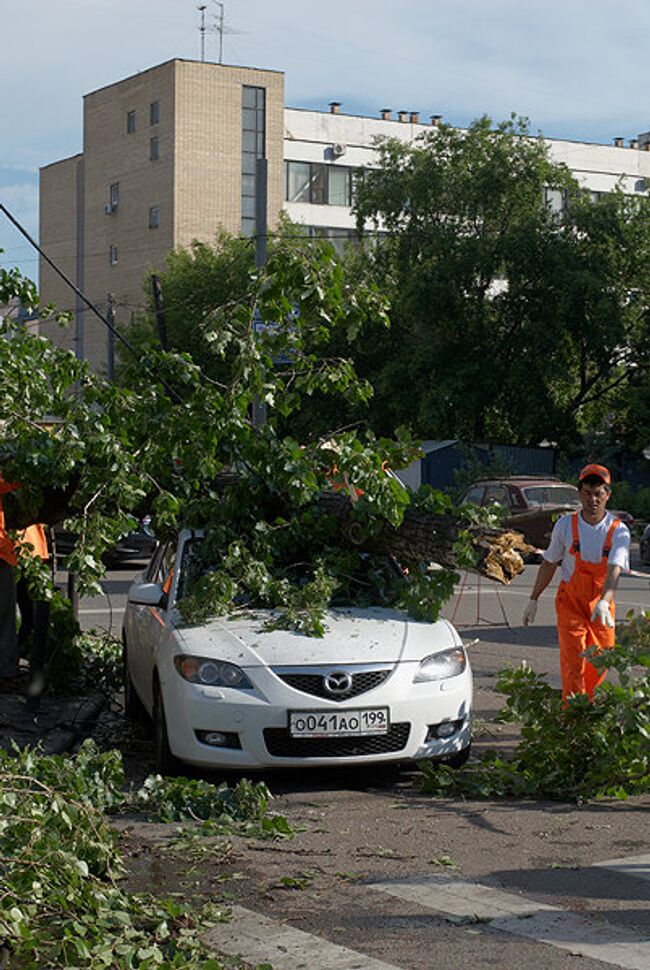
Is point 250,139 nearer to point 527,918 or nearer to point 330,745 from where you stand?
point 330,745

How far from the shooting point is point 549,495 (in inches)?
1196

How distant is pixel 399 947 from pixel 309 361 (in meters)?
5.10

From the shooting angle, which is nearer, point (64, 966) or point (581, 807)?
point (64, 966)

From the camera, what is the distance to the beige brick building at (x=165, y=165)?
63.2 meters

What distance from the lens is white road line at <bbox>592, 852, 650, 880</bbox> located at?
20.8ft

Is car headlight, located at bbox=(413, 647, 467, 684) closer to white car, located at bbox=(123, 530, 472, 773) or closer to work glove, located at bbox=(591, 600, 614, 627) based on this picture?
white car, located at bbox=(123, 530, 472, 773)

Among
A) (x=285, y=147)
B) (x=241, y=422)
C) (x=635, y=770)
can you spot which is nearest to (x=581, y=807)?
(x=635, y=770)

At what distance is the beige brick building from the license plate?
174 feet

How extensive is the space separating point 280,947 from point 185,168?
198 ft

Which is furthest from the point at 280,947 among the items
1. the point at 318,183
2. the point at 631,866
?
the point at 318,183

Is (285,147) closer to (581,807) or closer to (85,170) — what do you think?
(85,170)

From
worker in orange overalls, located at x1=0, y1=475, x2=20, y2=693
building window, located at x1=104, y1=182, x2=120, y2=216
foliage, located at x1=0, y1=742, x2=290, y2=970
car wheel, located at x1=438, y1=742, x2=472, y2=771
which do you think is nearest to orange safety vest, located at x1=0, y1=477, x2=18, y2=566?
worker in orange overalls, located at x1=0, y1=475, x2=20, y2=693

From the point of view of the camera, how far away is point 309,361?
9789 mm

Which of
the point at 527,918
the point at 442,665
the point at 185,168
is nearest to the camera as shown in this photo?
the point at 527,918
